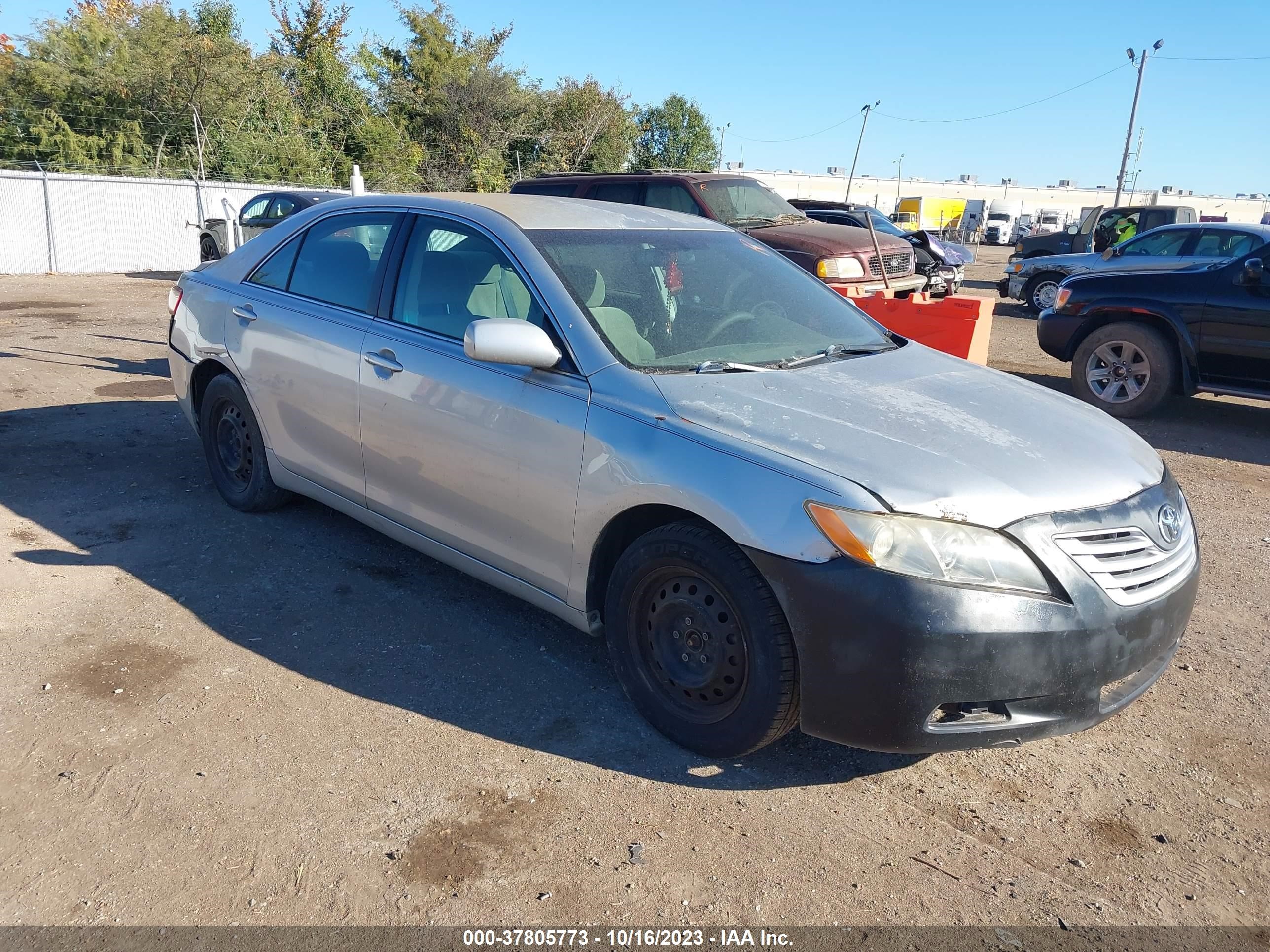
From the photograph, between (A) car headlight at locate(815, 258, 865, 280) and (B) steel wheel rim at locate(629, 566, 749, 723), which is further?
(A) car headlight at locate(815, 258, 865, 280)

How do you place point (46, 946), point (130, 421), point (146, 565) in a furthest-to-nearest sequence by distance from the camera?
1. point (130, 421)
2. point (146, 565)
3. point (46, 946)

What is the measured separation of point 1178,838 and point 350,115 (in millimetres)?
35544

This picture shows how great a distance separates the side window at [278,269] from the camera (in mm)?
4859

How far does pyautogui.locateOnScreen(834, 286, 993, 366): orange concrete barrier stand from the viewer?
7230 mm

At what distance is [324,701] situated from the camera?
138 inches

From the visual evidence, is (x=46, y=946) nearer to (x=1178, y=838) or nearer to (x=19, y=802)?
(x=19, y=802)

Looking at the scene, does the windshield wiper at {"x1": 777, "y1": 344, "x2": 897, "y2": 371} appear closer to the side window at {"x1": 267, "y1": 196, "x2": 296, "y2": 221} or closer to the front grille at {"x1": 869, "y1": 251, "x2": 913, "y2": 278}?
the front grille at {"x1": 869, "y1": 251, "x2": 913, "y2": 278}

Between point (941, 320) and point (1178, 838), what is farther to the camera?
point (941, 320)

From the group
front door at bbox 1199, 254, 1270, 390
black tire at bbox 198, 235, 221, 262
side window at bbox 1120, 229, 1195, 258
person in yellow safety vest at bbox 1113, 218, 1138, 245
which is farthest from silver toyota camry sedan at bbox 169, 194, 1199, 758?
person in yellow safety vest at bbox 1113, 218, 1138, 245

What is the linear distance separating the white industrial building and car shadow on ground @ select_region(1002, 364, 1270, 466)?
208 feet

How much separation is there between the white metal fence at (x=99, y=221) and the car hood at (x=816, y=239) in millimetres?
14278

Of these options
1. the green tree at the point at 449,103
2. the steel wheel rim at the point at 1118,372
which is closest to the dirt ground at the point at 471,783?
the steel wheel rim at the point at 1118,372

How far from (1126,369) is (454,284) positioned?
7.16 meters

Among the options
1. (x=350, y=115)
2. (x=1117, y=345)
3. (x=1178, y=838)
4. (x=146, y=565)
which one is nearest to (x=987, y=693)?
(x=1178, y=838)
